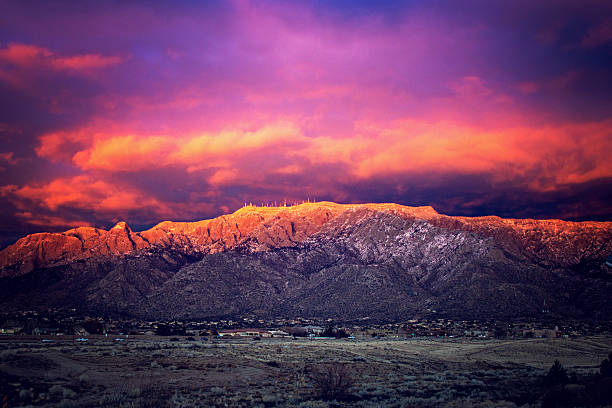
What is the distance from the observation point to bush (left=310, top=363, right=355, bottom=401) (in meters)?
37.6

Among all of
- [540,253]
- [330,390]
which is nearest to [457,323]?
[540,253]

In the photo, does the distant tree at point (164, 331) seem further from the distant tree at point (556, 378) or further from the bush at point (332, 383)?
the distant tree at point (556, 378)

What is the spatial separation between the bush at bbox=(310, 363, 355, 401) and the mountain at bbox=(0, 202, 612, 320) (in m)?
86.8

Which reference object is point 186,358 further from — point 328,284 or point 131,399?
point 328,284

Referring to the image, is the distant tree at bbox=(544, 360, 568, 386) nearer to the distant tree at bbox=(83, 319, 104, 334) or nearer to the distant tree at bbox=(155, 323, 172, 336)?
the distant tree at bbox=(155, 323, 172, 336)

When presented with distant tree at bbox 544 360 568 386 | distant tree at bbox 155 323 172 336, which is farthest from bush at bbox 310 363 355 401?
distant tree at bbox 155 323 172 336

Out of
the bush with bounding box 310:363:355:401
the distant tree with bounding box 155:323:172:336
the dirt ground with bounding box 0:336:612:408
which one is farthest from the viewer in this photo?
the distant tree with bounding box 155:323:172:336

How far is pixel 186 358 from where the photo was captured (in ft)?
170

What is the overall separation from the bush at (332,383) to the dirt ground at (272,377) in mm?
102

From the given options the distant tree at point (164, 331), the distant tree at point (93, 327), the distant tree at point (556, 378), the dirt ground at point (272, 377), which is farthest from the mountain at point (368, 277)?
the distant tree at point (556, 378)

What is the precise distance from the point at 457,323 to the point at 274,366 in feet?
249

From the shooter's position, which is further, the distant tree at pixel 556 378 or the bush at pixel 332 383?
the distant tree at pixel 556 378

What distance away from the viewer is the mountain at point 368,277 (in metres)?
137

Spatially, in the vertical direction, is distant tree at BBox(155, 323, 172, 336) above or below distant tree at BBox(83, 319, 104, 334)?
below
